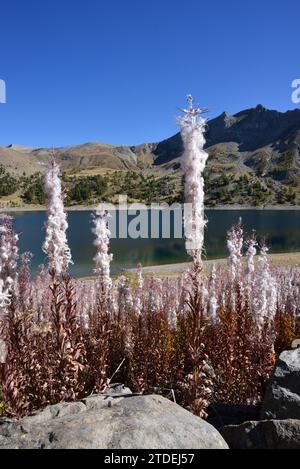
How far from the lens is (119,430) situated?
4.12m

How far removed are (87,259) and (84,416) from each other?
59.8 meters

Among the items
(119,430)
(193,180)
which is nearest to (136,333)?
(193,180)

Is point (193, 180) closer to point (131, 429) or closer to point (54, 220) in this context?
point (54, 220)

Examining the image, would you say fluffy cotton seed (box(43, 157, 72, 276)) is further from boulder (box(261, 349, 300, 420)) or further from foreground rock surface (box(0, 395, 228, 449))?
boulder (box(261, 349, 300, 420))

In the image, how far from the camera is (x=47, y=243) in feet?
20.8

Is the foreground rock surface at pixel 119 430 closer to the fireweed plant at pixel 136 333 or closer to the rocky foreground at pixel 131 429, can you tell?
the rocky foreground at pixel 131 429

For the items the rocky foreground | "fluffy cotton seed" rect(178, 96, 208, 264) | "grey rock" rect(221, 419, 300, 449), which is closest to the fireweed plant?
"fluffy cotton seed" rect(178, 96, 208, 264)

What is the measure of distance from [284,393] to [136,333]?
432cm

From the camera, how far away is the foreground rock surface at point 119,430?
4012 millimetres

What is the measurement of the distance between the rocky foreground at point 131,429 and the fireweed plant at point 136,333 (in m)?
0.96

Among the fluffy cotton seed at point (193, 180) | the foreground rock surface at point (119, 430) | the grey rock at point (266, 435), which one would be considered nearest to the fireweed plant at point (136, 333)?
the fluffy cotton seed at point (193, 180)

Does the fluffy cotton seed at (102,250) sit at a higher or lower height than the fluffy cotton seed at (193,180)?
lower

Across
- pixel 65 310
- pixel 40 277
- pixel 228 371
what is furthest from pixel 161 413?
pixel 40 277
